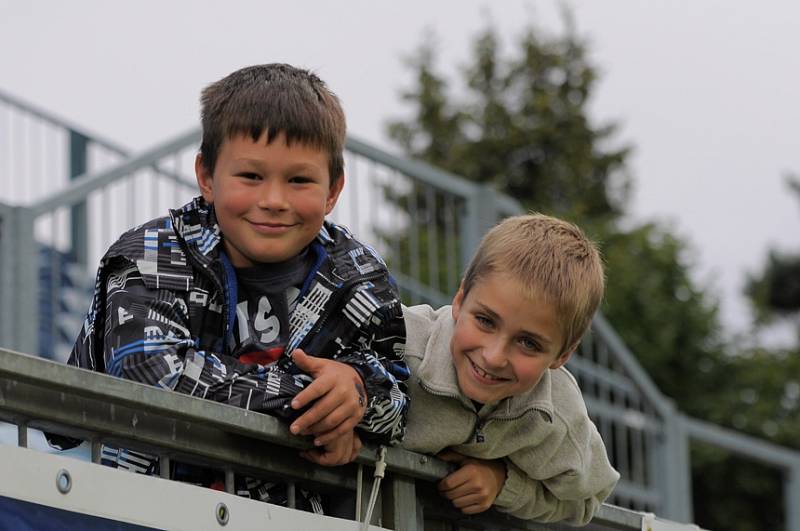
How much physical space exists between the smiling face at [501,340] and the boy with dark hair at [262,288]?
0.43ft

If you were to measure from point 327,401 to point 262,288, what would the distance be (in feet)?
1.25

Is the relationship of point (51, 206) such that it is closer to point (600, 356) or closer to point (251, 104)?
point (251, 104)

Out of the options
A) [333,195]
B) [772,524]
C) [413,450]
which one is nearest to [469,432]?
[413,450]

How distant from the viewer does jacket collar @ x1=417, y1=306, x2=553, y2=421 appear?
325 cm

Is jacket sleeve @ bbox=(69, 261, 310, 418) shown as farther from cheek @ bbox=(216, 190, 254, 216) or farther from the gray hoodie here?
the gray hoodie

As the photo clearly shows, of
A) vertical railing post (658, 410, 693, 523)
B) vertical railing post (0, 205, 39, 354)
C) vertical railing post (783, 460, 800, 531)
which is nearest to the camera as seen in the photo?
vertical railing post (0, 205, 39, 354)

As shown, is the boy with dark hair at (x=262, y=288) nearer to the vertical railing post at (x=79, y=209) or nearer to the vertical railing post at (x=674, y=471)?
the vertical railing post at (x=79, y=209)

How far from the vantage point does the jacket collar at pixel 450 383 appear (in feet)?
10.6

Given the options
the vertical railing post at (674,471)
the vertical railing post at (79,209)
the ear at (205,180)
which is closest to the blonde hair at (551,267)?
the ear at (205,180)

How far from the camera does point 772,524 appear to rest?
28.4 metres

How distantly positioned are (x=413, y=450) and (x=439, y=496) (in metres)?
0.16

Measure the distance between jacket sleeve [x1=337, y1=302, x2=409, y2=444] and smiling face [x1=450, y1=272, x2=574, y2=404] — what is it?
12 centimetres

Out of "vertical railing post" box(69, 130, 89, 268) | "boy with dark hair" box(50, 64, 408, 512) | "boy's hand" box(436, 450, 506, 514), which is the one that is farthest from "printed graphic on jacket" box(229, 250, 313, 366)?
"vertical railing post" box(69, 130, 89, 268)

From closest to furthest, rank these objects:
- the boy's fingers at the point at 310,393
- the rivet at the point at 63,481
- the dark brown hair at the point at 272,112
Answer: the rivet at the point at 63,481 < the boy's fingers at the point at 310,393 < the dark brown hair at the point at 272,112
